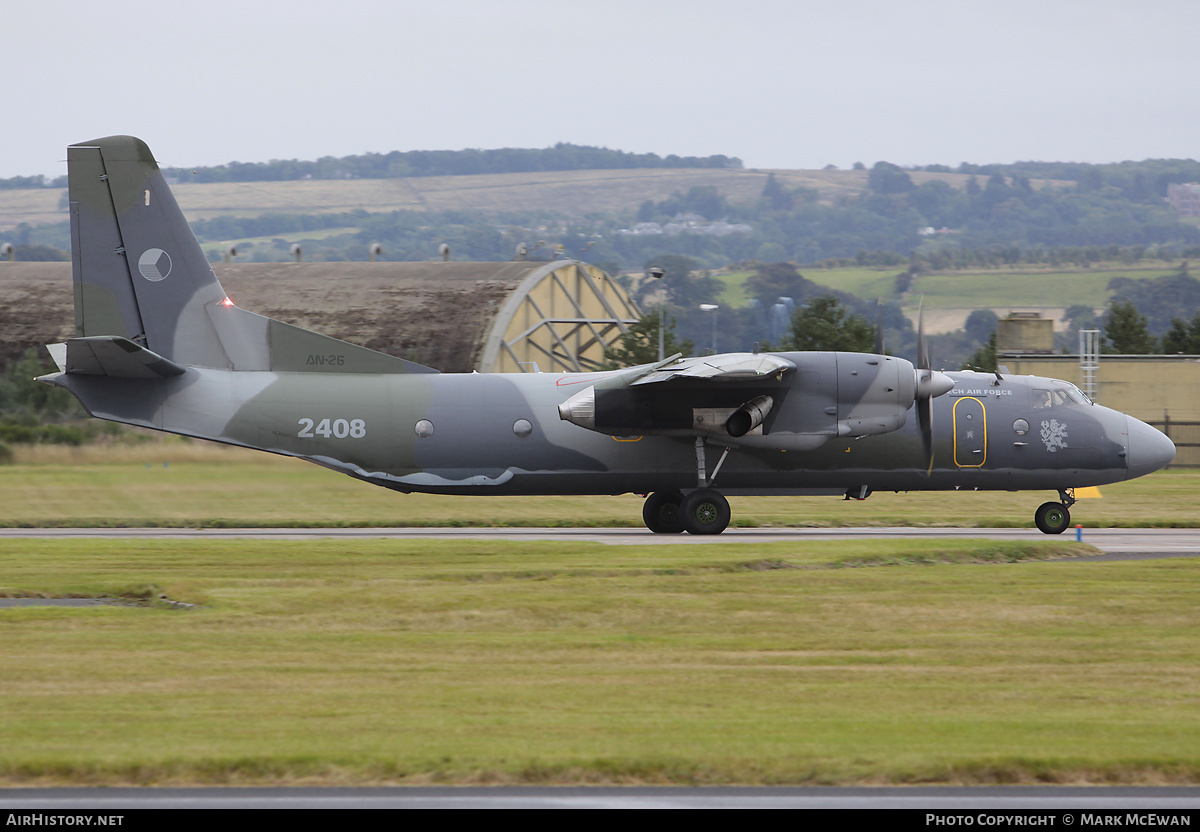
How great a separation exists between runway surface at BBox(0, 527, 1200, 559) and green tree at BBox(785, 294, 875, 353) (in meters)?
20.4

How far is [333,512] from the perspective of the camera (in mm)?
25000

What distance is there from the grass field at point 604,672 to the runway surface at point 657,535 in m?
3.41

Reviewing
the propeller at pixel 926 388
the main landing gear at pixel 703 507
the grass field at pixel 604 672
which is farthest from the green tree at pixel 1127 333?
the grass field at pixel 604 672

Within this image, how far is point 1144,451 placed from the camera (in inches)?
999

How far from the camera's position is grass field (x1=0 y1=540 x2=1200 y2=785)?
8.34m

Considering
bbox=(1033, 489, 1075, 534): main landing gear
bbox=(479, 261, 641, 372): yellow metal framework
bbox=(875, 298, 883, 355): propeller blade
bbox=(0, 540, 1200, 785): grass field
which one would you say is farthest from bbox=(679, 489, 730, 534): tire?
bbox=(479, 261, 641, 372): yellow metal framework

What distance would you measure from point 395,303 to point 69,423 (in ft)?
58.9

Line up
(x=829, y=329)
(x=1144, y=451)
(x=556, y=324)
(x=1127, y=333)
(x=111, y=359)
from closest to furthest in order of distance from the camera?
(x=111, y=359) → (x=1144, y=451) → (x=829, y=329) → (x=556, y=324) → (x=1127, y=333)

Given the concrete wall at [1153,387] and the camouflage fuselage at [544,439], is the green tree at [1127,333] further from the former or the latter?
the camouflage fuselage at [544,439]

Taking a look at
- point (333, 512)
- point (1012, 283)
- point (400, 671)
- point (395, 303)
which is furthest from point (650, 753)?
point (1012, 283)

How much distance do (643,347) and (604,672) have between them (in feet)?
116

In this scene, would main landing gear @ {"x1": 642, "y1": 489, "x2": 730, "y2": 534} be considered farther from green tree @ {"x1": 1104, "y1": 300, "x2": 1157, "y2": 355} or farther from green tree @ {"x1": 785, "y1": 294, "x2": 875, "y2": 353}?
green tree @ {"x1": 1104, "y1": 300, "x2": 1157, "y2": 355}

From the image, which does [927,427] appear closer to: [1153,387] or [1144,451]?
[1144,451]

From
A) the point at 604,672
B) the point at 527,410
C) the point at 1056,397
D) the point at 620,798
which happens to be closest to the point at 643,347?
A: the point at 527,410
